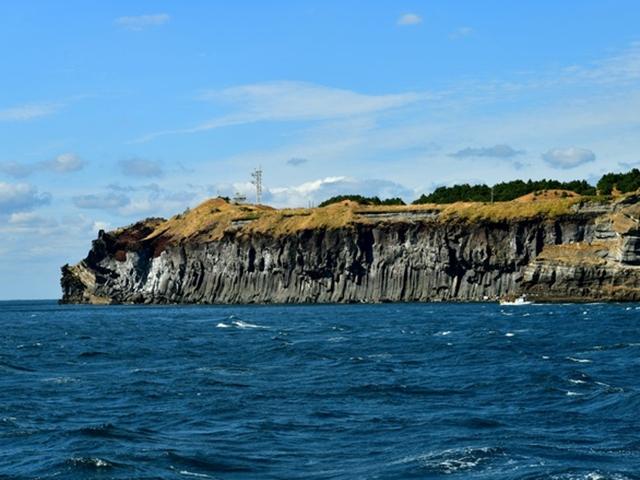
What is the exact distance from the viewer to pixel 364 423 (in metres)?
41.1

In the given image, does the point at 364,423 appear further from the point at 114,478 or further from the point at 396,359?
the point at 396,359

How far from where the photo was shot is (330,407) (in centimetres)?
4538

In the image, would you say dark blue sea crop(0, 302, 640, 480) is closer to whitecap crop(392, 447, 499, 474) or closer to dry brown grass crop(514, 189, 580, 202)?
whitecap crop(392, 447, 499, 474)

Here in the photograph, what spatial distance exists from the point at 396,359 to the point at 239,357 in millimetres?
10900

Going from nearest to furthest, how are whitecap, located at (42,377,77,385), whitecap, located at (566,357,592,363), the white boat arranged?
whitecap, located at (42,377,77,385) → whitecap, located at (566,357,592,363) → the white boat

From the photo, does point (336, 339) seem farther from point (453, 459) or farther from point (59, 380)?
point (453, 459)

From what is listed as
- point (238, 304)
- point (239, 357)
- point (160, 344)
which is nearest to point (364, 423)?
point (239, 357)

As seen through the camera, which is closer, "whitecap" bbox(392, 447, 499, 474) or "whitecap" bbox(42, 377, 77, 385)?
"whitecap" bbox(392, 447, 499, 474)

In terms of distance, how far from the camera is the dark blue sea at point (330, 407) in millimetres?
33562

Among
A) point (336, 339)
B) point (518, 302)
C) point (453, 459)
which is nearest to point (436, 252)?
point (518, 302)

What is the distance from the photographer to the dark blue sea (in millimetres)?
33562

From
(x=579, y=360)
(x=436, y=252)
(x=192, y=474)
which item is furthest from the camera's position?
(x=436, y=252)

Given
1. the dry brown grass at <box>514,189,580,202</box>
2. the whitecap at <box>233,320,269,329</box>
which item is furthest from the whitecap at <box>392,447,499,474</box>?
the dry brown grass at <box>514,189,580,202</box>

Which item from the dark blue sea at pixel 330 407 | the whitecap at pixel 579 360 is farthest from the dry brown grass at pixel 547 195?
the whitecap at pixel 579 360
